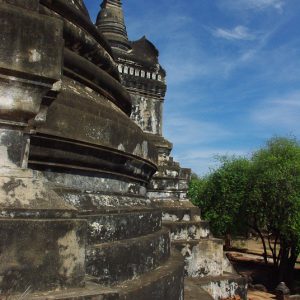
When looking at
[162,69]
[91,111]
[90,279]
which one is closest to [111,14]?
[162,69]

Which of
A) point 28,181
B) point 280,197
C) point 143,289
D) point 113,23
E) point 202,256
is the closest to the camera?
point 28,181

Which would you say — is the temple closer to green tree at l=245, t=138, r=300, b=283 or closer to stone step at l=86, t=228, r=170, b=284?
stone step at l=86, t=228, r=170, b=284

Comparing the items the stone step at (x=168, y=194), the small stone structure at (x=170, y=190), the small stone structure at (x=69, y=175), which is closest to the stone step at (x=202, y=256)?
the small stone structure at (x=170, y=190)

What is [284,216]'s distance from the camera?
595 inches

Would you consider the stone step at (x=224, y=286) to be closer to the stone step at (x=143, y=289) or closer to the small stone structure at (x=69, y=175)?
the stone step at (x=143, y=289)

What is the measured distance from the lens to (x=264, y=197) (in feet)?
52.7

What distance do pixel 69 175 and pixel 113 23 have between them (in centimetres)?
1166

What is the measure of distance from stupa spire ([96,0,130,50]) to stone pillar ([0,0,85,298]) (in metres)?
10.8

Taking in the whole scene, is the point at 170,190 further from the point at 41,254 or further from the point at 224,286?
the point at 41,254

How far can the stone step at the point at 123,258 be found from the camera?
2.60 metres

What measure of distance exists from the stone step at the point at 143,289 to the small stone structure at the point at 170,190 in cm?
336

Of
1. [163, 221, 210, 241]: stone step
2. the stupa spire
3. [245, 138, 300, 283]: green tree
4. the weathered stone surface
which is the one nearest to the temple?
the weathered stone surface

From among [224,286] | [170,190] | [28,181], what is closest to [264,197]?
[170,190]

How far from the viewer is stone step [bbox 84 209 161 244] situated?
8.96 ft
